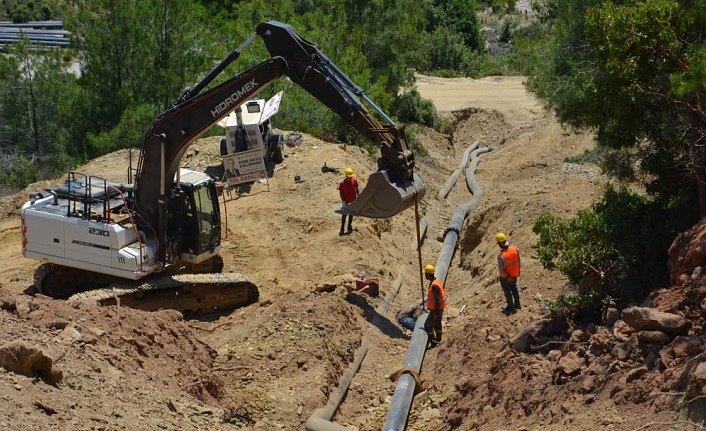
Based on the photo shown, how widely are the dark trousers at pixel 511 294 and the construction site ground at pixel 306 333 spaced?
0.28 metres

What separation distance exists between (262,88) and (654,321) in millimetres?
8402

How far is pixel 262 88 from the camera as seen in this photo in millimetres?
17969

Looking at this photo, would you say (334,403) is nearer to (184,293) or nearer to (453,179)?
(184,293)

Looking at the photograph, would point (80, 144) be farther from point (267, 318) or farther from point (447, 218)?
point (267, 318)

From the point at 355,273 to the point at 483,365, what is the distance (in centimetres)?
584

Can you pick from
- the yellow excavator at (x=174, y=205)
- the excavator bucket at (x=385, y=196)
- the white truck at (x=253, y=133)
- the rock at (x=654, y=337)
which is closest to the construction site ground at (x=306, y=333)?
the white truck at (x=253, y=133)

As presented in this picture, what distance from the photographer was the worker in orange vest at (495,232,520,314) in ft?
57.4

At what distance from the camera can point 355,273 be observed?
21.1 m

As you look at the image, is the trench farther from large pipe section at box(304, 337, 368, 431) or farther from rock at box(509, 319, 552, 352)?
rock at box(509, 319, 552, 352)

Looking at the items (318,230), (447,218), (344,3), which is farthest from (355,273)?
(344,3)

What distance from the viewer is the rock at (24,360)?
1141cm

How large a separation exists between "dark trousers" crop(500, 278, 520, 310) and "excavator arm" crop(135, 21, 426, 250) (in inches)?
88.7

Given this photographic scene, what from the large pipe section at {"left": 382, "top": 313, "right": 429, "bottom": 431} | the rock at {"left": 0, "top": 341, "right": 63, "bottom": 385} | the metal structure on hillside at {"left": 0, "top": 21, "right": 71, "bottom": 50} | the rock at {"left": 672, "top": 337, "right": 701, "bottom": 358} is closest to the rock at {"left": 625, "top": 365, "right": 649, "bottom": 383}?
the rock at {"left": 672, "top": 337, "right": 701, "bottom": 358}

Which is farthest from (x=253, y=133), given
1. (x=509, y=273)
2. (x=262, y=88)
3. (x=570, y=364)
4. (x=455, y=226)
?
(x=570, y=364)
